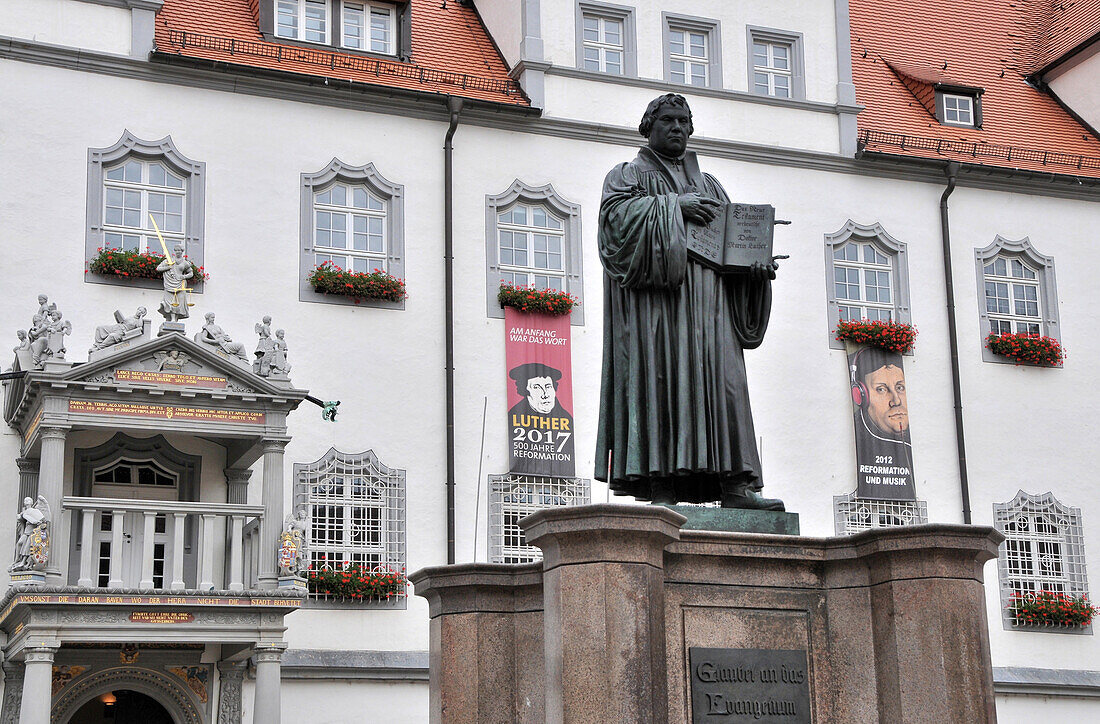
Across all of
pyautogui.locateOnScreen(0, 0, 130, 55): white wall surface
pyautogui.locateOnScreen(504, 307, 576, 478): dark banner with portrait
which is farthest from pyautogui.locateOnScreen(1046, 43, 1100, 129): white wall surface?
pyautogui.locateOnScreen(0, 0, 130, 55): white wall surface

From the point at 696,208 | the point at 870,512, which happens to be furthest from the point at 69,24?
the point at 696,208

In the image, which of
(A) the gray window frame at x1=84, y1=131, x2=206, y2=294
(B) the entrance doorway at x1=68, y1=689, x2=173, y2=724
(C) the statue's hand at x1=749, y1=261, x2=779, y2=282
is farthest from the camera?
(A) the gray window frame at x1=84, y1=131, x2=206, y2=294

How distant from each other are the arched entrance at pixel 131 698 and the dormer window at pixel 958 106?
594 inches

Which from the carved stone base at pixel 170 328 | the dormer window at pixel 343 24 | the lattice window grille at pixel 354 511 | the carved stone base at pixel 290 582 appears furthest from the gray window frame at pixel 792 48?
the carved stone base at pixel 290 582

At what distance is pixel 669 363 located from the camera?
843 cm

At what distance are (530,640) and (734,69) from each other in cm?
1630

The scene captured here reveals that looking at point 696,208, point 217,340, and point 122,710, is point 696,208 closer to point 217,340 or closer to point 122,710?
point 217,340

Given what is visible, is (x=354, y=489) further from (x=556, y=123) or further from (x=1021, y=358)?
(x=1021, y=358)

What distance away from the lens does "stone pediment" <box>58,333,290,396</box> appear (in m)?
16.7

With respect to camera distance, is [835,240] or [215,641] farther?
[835,240]

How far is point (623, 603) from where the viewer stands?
23.4 feet

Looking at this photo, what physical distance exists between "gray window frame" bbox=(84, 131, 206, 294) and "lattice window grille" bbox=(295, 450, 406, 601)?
9.21 feet

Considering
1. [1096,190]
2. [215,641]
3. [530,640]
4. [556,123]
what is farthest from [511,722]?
[1096,190]

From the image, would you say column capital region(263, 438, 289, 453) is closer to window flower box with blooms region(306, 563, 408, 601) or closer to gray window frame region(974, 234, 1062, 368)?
window flower box with blooms region(306, 563, 408, 601)
